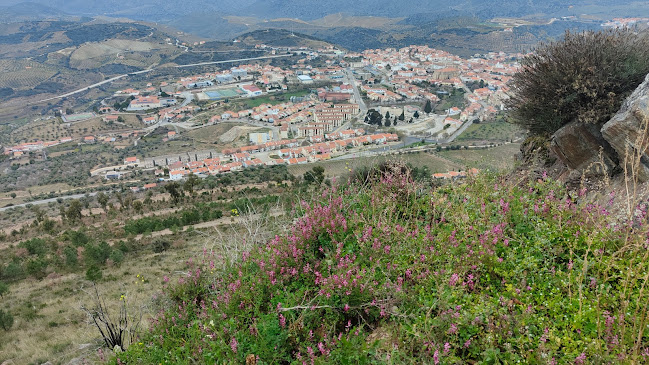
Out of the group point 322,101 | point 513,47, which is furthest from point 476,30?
point 322,101

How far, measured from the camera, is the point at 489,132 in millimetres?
47406

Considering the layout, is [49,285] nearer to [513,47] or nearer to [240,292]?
[240,292]

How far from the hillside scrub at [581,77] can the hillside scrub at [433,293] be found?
2.15 metres

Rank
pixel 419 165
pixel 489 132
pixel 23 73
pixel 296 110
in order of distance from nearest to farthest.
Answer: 1. pixel 419 165
2. pixel 489 132
3. pixel 296 110
4. pixel 23 73

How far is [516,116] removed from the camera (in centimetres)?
623

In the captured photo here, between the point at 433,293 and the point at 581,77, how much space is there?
4259 millimetres

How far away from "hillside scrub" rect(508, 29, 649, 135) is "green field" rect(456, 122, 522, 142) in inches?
1613

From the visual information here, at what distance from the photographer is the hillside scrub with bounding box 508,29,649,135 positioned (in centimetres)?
459

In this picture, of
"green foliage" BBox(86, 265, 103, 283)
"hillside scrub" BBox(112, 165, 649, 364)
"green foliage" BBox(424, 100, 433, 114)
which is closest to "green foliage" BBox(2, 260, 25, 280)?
"green foliage" BBox(86, 265, 103, 283)

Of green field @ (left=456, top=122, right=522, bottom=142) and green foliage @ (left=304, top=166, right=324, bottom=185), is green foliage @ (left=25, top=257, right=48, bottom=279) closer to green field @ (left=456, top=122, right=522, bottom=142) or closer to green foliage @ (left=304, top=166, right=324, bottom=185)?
green foliage @ (left=304, top=166, right=324, bottom=185)

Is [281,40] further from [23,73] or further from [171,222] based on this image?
[171,222]

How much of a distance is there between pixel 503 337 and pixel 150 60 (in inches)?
4956

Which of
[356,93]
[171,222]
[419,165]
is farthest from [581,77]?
[356,93]

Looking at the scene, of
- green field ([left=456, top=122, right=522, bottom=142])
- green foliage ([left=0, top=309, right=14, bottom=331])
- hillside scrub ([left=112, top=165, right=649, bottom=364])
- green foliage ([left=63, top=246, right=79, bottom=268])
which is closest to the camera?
hillside scrub ([left=112, top=165, right=649, bottom=364])
